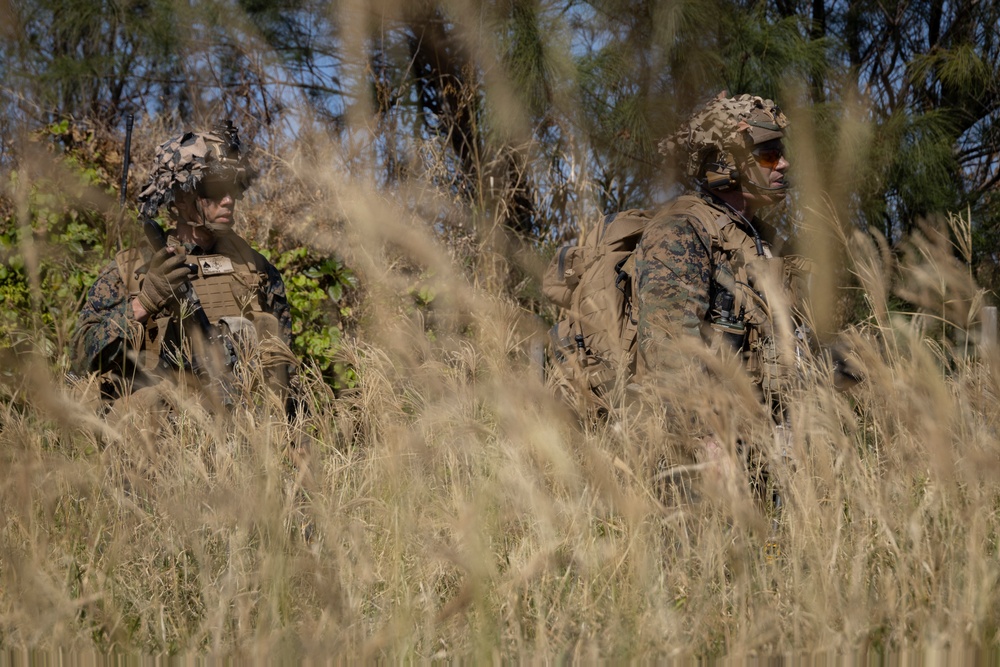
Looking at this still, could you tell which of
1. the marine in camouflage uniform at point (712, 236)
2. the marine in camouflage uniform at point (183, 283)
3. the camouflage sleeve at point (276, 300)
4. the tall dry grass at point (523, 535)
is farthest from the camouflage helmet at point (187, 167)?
the marine in camouflage uniform at point (712, 236)

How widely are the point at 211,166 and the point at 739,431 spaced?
2.16 m

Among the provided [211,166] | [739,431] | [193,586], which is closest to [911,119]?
[739,431]

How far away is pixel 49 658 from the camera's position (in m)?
2.10

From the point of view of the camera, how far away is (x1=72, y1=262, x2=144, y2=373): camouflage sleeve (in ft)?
11.0

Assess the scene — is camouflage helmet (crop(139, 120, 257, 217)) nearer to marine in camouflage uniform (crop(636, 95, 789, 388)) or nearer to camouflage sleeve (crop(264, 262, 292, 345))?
camouflage sleeve (crop(264, 262, 292, 345))

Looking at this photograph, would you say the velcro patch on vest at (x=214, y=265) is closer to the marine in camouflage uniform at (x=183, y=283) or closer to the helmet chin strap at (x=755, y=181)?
the marine in camouflage uniform at (x=183, y=283)

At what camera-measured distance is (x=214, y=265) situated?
3678 millimetres

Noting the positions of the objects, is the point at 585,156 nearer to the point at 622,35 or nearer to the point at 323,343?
the point at 622,35

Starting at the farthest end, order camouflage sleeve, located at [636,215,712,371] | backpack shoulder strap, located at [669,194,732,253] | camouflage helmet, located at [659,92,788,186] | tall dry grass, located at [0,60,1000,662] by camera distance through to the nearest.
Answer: camouflage helmet, located at [659,92,788,186] < backpack shoulder strap, located at [669,194,732,253] < camouflage sleeve, located at [636,215,712,371] < tall dry grass, located at [0,60,1000,662]

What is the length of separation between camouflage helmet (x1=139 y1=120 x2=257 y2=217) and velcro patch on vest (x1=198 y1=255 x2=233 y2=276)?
0.80ft

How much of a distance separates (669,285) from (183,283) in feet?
5.23

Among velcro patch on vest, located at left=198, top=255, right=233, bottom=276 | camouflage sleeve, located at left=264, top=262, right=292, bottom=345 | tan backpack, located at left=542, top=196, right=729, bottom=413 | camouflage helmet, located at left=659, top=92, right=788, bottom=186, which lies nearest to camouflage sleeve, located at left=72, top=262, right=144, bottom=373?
velcro patch on vest, located at left=198, top=255, right=233, bottom=276

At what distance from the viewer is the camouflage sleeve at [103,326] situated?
3348mm

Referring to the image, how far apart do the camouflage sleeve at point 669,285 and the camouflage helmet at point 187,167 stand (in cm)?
162
